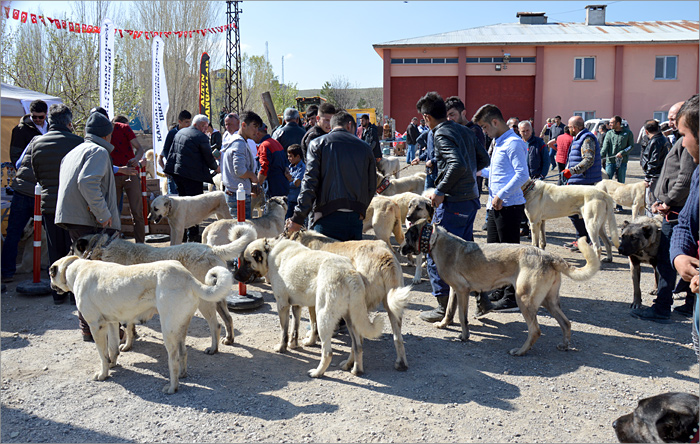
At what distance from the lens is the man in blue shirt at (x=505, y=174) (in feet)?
19.2

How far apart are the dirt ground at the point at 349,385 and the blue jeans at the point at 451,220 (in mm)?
455

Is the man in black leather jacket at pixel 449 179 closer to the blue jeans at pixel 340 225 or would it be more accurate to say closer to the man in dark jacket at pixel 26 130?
the blue jeans at pixel 340 225

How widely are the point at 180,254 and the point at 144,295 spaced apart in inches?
41.3

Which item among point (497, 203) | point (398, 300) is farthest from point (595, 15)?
point (398, 300)

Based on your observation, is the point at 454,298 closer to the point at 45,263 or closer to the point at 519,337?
the point at 519,337

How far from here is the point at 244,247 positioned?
16.3ft

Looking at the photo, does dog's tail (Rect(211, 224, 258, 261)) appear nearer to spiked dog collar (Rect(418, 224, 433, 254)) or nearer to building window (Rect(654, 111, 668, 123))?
spiked dog collar (Rect(418, 224, 433, 254))

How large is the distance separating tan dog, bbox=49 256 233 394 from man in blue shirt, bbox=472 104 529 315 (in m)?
3.32

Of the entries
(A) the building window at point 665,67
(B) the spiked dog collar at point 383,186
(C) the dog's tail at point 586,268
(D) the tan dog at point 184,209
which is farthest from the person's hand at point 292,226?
(A) the building window at point 665,67

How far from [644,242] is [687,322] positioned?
3.24ft

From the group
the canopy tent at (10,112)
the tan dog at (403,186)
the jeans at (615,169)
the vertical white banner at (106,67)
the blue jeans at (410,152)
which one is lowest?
the tan dog at (403,186)

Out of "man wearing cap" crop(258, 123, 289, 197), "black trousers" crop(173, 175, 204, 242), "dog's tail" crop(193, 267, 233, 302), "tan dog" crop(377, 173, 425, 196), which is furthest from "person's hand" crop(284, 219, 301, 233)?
"tan dog" crop(377, 173, 425, 196)

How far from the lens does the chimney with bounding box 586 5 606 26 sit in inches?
1442

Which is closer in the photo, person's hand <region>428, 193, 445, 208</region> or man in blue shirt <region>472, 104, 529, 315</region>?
person's hand <region>428, 193, 445, 208</region>
